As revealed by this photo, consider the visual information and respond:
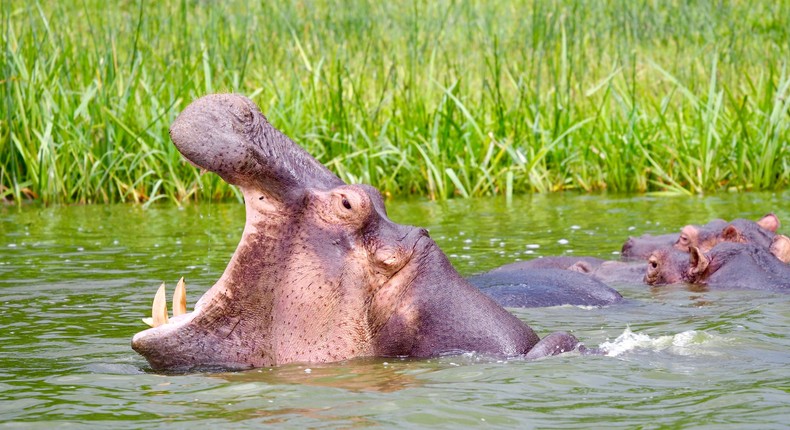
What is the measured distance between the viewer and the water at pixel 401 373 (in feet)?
11.3

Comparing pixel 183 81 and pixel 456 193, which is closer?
pixel 183 81

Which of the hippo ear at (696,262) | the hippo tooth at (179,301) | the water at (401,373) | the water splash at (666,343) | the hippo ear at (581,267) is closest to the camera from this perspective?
the water at (401,373)

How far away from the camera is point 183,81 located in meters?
10.6

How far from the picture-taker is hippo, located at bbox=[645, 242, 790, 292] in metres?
6.27

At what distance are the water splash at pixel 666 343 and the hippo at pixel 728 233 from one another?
7.69 ft

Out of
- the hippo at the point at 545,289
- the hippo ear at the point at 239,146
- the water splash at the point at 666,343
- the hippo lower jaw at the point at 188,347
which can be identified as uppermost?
the hippo ear at the point at 239,146

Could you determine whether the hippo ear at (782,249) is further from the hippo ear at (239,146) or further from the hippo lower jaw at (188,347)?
the hippo lower jaw at (188,347)

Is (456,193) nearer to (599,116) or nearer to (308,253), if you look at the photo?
(599,116)

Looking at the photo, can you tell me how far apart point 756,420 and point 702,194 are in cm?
784

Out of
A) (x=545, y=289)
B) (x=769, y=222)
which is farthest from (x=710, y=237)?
(x=545, y=289)

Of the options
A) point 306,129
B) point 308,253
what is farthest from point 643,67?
point 308,253

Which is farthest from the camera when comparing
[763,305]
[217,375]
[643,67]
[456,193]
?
[643,67]

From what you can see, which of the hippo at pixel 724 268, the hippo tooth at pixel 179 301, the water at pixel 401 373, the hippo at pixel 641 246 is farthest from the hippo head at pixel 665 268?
the hippo tooth at pixel 179 301

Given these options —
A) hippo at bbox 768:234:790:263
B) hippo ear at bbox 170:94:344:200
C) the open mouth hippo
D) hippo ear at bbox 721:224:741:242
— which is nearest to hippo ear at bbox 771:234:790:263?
hippo at bbox 768:234:790:263
